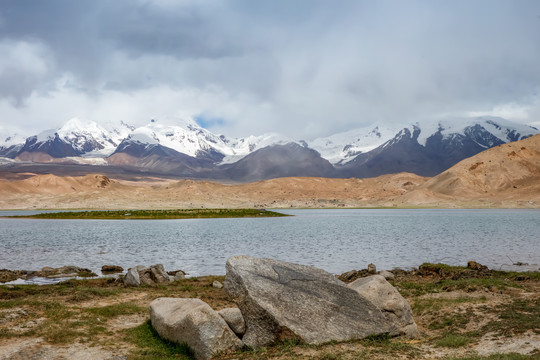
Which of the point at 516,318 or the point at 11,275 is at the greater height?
the point at 516,318

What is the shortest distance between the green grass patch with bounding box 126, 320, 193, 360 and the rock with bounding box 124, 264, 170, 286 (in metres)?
11.6

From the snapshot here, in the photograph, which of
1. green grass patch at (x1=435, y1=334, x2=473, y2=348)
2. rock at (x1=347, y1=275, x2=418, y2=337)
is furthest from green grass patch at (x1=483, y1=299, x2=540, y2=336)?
rock at (x1=347, y1=275, x2=418, y2=337)

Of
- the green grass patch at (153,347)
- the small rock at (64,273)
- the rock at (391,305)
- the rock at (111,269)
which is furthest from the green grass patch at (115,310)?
the rock at (111,269)

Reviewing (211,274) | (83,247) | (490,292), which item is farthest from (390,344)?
(83,247)

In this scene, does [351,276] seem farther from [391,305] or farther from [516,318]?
[516,318]

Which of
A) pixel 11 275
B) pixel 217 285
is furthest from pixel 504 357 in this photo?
pixel 11 275

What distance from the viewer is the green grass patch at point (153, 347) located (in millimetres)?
14969

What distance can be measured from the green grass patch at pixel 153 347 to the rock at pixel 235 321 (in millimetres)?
1674

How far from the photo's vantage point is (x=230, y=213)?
510 ft

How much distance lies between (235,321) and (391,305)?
20.5 feet

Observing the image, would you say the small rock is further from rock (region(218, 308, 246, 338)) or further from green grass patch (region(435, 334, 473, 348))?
green grass patch (region(435, 334, 473, 348))

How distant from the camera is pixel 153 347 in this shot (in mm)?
15680

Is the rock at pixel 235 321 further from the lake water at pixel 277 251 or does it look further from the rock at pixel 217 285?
the lake water at pixel 277 251

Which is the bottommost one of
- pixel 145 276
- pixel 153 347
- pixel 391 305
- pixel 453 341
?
pixel 145 276
